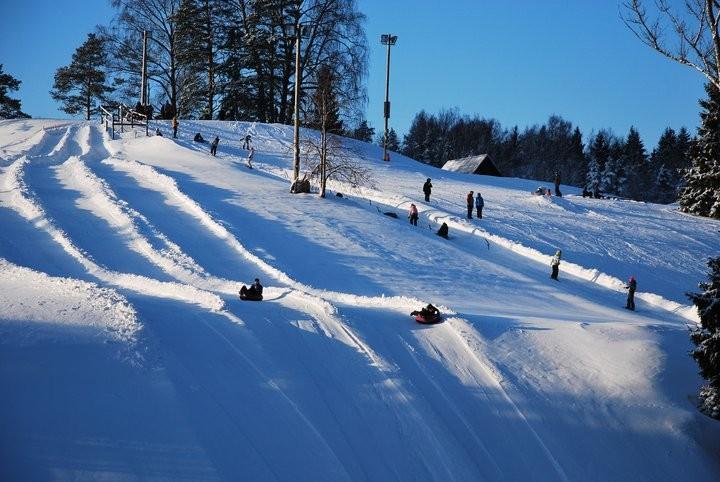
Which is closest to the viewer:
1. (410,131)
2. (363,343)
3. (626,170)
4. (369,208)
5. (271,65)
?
(363,343)

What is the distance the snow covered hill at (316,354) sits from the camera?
7.49 m

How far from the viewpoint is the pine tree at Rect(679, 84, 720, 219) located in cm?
3103

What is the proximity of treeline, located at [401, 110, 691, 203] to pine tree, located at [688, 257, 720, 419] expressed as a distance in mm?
67997

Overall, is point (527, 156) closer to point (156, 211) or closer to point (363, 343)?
point (156, 211)

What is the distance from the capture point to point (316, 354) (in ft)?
33.2

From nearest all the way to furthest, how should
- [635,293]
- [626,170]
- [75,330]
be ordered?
[75,330] < [635,293] < [626,170]

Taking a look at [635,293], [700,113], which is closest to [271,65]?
[700,113]

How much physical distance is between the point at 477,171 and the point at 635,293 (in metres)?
30.2

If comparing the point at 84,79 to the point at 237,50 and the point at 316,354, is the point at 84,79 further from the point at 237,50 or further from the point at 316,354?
the point at 316,354

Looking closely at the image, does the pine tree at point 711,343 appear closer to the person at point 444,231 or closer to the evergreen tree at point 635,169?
the person at point 444,231

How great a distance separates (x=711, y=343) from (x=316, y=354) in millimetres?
6879

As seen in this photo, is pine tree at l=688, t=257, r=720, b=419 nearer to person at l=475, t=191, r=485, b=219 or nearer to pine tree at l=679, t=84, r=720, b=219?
A: person at l=475, t=191, r=485, b=219

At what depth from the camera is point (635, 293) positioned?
18359 millimetres

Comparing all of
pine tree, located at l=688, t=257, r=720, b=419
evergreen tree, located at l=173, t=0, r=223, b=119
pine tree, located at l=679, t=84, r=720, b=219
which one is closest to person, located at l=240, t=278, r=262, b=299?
pine tree, located at l=688, t=257, r=720, b=419
